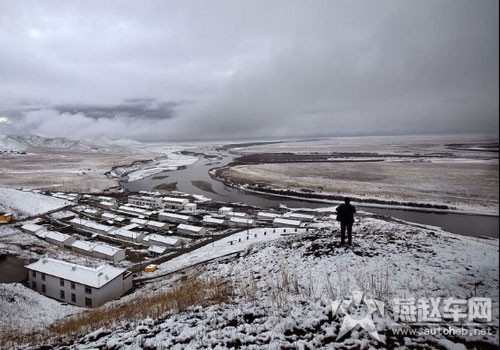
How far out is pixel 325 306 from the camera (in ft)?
17.6

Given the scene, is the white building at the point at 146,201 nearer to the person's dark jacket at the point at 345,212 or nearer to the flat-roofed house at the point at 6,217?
the flat-roofed house at the point at 6,217

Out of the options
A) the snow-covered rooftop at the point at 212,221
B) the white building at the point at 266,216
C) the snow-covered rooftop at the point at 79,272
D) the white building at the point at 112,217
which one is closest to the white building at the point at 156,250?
the snow-covered rooftop at the point at 79,272

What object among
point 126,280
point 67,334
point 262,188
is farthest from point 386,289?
point 262,188

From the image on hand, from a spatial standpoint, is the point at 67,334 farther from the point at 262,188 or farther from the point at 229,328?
the point at 262,188

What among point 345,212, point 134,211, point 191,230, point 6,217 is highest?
point 345,212

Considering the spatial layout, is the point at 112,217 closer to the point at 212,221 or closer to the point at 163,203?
the point at 163,203

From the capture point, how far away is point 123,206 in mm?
38875

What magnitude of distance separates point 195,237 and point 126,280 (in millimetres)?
11503

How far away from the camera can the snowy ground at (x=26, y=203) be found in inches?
1154

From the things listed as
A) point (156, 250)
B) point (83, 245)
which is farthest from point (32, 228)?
point (156, 250)

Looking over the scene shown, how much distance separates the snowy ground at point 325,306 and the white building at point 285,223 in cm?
2038

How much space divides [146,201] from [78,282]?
88.9 feet

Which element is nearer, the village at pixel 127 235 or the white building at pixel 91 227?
the village at pixel 127 235

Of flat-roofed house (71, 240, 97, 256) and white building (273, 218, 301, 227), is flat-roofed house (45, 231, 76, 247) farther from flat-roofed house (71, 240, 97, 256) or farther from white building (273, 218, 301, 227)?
white building (273, 218, 301, 227)
